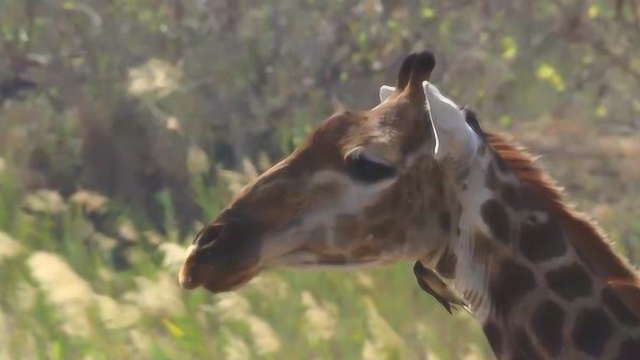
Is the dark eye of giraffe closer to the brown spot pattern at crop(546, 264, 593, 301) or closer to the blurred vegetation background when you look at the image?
the brown spot pattern at crop(546, 264, 593, 301)

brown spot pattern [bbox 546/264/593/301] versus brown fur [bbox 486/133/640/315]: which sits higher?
brown fur [bbox 486/133/640/315]

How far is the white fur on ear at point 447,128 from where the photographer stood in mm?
3305

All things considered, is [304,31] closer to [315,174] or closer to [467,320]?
[467,320]

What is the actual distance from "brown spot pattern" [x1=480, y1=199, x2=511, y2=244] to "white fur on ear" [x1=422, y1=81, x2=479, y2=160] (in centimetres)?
14

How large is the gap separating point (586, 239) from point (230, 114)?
17.8 feet

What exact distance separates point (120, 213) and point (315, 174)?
5.05 m

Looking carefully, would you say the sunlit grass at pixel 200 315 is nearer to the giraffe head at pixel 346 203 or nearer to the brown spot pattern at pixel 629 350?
the giraffe head at pixel 346 203

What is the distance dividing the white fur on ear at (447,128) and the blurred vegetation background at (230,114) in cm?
238

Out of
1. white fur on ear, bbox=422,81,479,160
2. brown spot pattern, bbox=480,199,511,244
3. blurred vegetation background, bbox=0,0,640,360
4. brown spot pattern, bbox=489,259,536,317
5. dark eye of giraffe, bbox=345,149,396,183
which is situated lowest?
blurred vegetation background, bbox=0,0,640,360

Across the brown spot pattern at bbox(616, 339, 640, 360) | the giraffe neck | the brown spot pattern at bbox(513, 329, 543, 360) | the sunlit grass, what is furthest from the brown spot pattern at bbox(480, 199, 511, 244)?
the sunlit grass

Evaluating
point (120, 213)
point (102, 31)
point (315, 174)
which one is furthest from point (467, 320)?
point (102, 31)

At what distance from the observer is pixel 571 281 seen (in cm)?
349

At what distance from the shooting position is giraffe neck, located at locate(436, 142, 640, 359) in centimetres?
344

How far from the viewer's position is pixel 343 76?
883 centimetres
